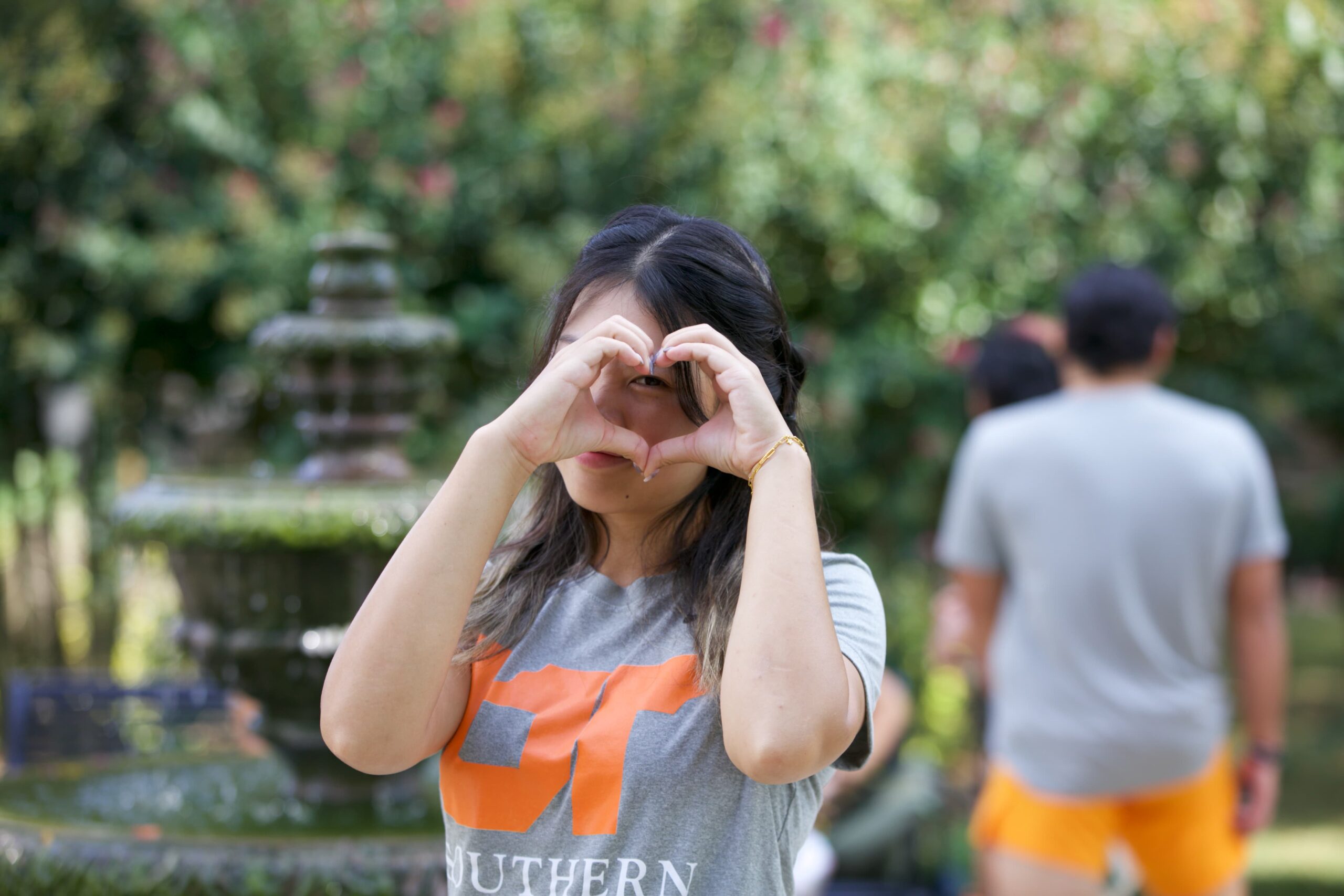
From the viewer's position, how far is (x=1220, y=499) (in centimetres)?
317

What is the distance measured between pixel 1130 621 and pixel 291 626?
2.08 metres

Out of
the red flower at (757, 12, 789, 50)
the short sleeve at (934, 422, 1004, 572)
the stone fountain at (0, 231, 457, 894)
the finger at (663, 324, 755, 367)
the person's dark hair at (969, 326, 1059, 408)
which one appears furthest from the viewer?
the red flower at (757, 12, 789, 50)

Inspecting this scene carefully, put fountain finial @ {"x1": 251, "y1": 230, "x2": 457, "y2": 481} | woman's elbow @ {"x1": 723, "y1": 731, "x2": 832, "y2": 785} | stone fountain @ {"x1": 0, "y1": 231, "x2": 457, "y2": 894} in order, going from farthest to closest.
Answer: fountain finial @ {"x1": 251, "y1": 230, "x2": 457, "y2": 481} → stone fountain @ {"x1": 0, "y1": 231, "x2": 457, "y2": 894} → woman's elbow @ {"x1": 723, "y1": 731, "x2": 832, "y2": 785}

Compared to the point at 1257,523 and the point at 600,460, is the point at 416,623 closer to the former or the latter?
the point at 600,460

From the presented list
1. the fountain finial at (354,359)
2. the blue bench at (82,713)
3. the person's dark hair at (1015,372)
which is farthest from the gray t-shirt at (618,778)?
the blue bench at (82,713)

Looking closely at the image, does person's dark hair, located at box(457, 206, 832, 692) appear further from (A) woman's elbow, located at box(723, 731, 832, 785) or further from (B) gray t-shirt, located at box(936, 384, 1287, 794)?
(B) gray t-shirt, located at box(936, 384, 1287, 794)

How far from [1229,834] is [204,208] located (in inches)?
187

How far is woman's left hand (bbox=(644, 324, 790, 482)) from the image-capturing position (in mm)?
1404

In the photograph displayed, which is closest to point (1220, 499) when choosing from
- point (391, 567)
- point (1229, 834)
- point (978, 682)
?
point (1229, 834)

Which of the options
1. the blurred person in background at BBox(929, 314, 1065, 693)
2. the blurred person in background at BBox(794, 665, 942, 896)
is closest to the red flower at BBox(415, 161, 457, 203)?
the blurred person in background at BBox(929, 314, 1065, 693)

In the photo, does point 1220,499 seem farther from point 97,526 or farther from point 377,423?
point 97,526

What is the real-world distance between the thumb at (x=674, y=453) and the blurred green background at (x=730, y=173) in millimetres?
4030

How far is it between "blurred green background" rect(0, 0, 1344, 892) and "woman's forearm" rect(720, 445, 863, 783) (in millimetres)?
4156

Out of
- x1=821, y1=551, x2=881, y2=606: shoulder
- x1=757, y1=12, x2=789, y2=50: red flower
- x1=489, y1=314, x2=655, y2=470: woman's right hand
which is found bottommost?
x1=821, y1=551, x2=881, y2=606: shoulder
